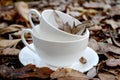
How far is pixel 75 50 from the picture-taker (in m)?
0.72

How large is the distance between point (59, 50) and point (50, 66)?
0.21 ft

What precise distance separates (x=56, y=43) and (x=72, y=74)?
0.08 meters

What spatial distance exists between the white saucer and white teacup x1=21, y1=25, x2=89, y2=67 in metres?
0.02

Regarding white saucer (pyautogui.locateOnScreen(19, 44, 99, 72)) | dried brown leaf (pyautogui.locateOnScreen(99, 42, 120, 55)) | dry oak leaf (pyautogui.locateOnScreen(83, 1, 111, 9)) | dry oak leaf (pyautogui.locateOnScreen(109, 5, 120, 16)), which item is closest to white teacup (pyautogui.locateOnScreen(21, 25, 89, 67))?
white saucer (pyautogui.locateOnScreen(19, 44, 99, 72))

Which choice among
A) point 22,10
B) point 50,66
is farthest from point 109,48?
point 22,10

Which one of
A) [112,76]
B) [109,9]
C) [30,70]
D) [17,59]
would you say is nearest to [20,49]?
[17,59]

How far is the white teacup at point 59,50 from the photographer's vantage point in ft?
2.29

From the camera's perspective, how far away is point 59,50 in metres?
0.70

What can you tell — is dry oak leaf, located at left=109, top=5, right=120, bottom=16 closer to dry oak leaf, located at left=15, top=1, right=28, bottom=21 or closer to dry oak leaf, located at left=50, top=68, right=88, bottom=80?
dry oak leaf, located at left=15, top=1, right=28, bottom=21

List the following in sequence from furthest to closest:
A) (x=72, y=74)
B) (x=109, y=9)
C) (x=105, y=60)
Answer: (x=109, y=9) < (x=105, y=60) < (x=72, y=74)

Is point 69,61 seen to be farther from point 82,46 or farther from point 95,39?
point 95,39

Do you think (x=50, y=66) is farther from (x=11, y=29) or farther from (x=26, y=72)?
(x=11, y=29)

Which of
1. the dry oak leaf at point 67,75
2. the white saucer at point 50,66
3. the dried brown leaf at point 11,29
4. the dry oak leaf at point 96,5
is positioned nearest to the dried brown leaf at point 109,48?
the white saucer at point 50,66

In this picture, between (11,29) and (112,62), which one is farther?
(11,29)
